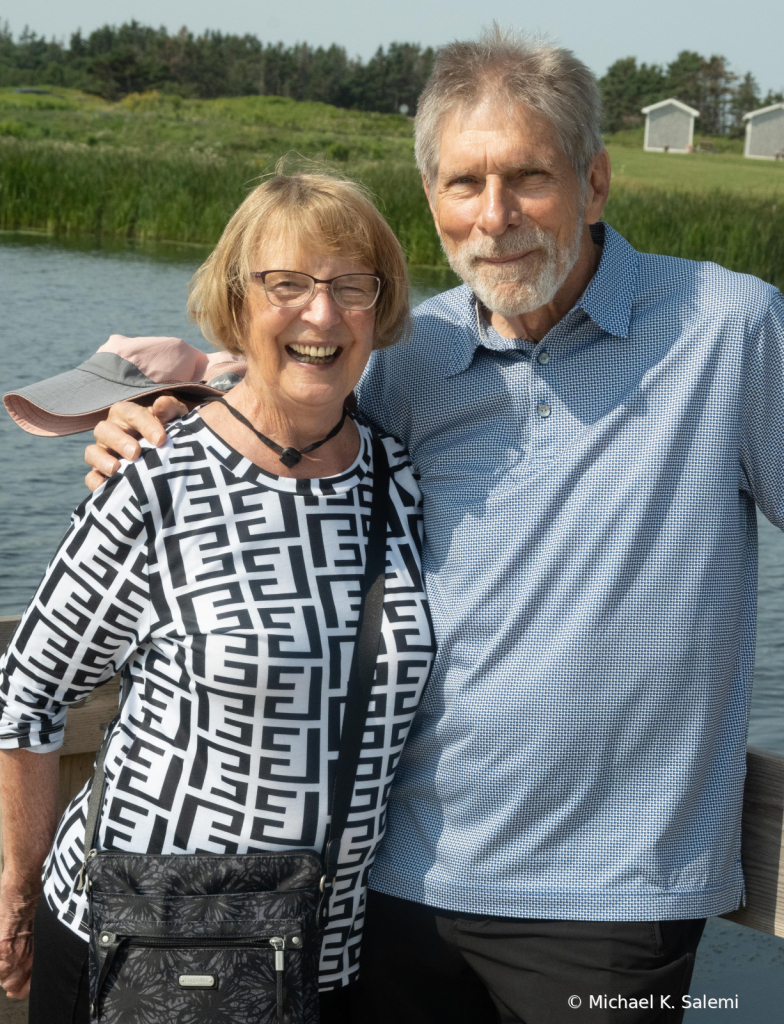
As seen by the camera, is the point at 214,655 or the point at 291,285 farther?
the point at 291,285

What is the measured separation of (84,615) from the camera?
1.61 m

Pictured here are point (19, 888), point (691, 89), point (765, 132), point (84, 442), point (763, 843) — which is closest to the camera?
point (763, 843)

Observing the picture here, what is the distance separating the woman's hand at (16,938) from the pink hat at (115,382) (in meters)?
0.76

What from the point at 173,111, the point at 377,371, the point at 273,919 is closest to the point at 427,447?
the point at 377,371

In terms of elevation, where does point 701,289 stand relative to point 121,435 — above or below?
above

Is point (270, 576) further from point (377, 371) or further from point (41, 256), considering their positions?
point (41, 256)

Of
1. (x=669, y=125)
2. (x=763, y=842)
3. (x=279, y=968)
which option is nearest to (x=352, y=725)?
(x=279, y=968)

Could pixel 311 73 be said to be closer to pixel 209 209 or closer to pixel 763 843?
pixel 209 209

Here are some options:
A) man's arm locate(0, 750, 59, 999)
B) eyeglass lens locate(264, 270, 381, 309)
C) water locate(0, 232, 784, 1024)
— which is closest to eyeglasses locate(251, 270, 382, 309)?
eyeglass lens locate(264, 270, 381, 309)

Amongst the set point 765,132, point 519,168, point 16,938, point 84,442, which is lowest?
point 84,442

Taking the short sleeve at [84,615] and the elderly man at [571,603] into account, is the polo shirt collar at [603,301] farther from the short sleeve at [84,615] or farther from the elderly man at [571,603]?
the short sleeve at [84,615]

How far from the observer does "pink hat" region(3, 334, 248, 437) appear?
1.89 meters

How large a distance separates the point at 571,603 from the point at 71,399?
2.99 ft

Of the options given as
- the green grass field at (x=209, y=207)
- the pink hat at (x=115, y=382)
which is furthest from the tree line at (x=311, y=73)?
the pink hat at (x=115, y=382)
